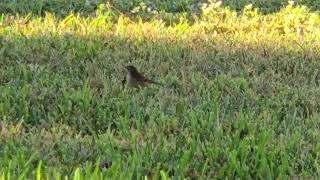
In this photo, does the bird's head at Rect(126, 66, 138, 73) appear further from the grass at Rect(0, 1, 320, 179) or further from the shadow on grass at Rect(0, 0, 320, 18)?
the shadow on grass at Rect(0, 0, 320, 18)

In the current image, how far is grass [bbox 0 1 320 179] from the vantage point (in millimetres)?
3180

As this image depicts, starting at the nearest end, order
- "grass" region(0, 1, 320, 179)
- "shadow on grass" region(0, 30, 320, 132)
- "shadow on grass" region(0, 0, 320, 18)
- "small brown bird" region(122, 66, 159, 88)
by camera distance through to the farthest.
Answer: "grass" region(0, 1, 320, 179) < "shadow on grass" region(0, 30, 320, 132) < "small brown bird" region(122, 66, 159, 88) < "shadow on grass" region(0, 0, 320, 18)

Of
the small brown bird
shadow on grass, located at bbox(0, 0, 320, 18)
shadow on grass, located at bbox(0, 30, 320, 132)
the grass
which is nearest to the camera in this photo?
the grass

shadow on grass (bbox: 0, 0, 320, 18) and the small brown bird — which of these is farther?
shadow on grass (bbox: 0, 0, 320, 18)

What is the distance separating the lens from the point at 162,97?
4.13 metres

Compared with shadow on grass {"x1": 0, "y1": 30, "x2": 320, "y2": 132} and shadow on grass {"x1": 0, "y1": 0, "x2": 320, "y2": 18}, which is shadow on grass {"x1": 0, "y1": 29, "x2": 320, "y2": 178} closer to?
shadow on grass {"x1": 0, "y1": 30, "x2": 320, "y2": 132}

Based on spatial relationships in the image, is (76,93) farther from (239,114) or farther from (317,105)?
(317,105)

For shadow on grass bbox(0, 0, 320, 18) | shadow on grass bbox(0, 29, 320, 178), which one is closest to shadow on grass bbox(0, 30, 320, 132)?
shadow on grass bbox(0, 29, 320, 178)

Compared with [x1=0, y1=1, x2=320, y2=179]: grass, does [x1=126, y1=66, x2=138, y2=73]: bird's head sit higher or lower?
higher

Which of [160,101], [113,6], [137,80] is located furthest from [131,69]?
[113,6]

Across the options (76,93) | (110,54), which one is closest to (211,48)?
(110,54)

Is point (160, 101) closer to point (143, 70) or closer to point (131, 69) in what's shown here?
point (131, 69)

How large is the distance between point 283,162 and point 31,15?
379 cm

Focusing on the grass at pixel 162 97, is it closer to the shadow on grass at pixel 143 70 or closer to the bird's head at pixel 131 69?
the shadow on grass at pixel 143 70
